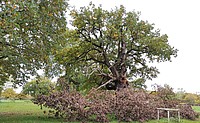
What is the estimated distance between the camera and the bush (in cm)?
1154

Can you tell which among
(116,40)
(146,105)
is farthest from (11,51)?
(116,40)

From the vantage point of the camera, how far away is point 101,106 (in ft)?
38.8

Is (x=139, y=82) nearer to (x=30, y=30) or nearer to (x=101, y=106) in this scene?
(x=101, y=106)

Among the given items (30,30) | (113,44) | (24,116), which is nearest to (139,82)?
(113,44)

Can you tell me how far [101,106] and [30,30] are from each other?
17.0 ft

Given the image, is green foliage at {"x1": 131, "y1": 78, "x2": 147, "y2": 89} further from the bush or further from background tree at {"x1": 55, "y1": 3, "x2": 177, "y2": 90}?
the bush

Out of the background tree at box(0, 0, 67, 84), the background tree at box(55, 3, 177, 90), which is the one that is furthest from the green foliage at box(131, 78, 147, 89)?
the background tree at box(0, 0, 67, 84)

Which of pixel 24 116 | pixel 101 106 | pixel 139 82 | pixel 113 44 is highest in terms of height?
pixel 113 44

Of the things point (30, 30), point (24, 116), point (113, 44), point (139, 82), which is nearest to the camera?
point (30, 30)

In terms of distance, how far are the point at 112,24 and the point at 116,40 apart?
1.36m

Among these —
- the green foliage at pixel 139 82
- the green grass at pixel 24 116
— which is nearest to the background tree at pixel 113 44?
the green foliage at pixel 139 82

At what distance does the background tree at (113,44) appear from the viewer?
16859 millimetres

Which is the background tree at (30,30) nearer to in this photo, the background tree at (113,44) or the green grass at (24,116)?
the green grass at (24,116)

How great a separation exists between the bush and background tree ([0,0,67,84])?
2.04 m
